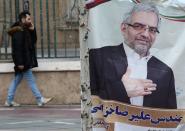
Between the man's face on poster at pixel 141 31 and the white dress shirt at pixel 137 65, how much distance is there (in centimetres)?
4

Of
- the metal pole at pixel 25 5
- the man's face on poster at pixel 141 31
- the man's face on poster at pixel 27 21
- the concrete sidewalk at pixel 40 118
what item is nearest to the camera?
the man's face on poster at pixel 141 31

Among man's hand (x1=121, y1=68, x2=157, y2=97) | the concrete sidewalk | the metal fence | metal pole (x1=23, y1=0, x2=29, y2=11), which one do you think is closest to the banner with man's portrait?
man's hand (x1=121, y1=68, x2=157, y2=97)

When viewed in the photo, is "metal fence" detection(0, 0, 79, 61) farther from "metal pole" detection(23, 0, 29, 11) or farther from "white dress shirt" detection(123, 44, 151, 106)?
"white dress shirt" detection(123, 44, 151, 106)

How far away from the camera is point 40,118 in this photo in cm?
1198

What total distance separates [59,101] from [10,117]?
1.78 metres

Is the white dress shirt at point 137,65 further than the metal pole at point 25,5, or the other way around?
the metal pole at point 25,5

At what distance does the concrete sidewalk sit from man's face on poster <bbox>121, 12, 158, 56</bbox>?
5.73m

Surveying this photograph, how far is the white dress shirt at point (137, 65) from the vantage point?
496cm

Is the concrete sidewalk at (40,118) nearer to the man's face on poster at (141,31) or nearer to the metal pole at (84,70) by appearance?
the metal pole at (84,70)

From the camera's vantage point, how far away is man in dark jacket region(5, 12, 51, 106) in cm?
1341

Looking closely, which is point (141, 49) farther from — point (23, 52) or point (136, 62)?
point (23, 52)

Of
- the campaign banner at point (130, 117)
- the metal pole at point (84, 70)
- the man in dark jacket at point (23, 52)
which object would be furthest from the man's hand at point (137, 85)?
the man in dark jacket at point (23, 52)

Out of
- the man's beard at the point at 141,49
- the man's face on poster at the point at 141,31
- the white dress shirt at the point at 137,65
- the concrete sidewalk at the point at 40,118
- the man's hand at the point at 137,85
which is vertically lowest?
the concrete sidewalk at the point at 40,118

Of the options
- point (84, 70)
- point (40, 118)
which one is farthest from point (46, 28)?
point (84, 70)
